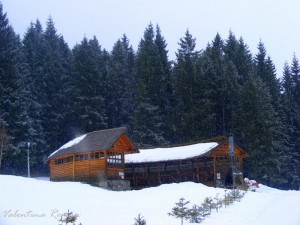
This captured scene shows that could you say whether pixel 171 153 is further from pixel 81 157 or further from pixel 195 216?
pixel 195 216

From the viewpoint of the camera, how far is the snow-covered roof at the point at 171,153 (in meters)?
42.7

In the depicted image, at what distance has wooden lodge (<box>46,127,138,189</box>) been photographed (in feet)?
129

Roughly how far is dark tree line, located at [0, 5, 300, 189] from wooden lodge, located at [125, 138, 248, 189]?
340 inches

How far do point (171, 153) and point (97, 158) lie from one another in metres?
8.73

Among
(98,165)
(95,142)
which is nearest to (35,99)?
(95,142)

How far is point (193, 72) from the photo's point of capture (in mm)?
58781

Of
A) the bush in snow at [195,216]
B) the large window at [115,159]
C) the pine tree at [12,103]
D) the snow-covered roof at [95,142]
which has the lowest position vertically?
the bush in snow at [195,216]

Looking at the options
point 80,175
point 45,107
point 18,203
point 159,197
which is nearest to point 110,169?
point 80,175

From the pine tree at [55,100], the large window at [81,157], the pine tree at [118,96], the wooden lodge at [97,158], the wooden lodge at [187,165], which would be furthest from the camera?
the pine tree at [118,96]

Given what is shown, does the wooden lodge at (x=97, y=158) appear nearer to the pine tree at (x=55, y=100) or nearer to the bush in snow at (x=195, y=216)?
the pine tree at (x=55, y=100)

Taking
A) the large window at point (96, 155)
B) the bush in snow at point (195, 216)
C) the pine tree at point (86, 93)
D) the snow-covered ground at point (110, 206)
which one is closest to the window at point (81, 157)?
the large window at point (96, 155)

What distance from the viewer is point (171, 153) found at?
147 ft

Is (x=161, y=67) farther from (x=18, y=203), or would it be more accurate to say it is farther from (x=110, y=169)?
(x=18, y=203)

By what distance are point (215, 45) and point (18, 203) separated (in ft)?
165
